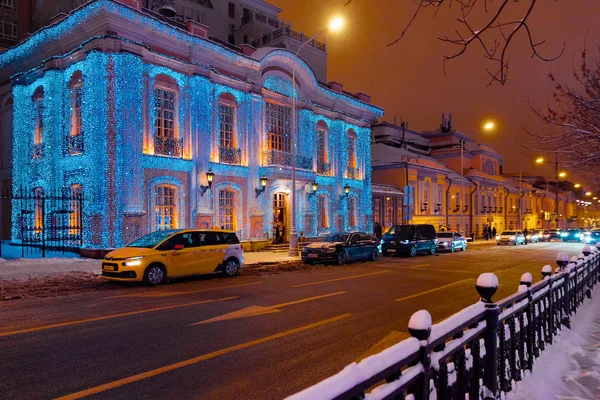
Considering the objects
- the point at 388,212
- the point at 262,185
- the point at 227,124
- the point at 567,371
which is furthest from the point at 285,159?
the point at 567,371

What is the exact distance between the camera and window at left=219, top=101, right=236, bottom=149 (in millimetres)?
24250

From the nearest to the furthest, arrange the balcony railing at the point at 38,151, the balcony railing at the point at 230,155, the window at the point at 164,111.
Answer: the window at the point at 164,111 → the balcony railing at the point at 38,151 → the balcony railing at the point at 230,155

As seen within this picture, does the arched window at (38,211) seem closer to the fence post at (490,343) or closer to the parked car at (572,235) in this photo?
the fence post at (490,343)

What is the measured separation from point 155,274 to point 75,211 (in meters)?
9.63

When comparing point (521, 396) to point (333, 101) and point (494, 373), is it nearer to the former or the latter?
point (494, 373)

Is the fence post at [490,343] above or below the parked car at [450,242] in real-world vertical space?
above

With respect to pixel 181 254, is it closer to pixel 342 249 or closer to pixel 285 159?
pixel 342 249

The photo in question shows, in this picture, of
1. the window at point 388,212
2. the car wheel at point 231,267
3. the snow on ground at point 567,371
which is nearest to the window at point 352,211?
the window at point 388,212

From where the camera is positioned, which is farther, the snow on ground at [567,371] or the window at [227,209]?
the window at [227,209]

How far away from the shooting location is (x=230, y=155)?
24.2 m

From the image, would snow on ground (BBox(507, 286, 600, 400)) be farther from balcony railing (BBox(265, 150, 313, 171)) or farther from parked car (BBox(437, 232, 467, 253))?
parked car (BBox(437, 232, 467, 253))

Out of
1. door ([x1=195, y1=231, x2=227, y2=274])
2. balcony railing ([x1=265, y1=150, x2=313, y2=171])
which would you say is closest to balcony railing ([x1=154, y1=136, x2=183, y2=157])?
balcony railing ([x1=265, y1=150, x2=313, y2=171])

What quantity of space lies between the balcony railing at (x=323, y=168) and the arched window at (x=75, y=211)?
15.6m

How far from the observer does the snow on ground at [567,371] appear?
489cm
